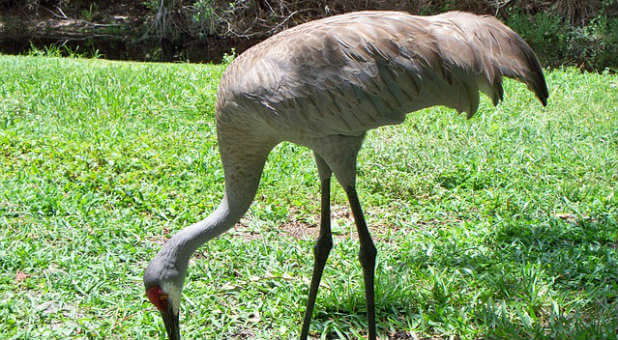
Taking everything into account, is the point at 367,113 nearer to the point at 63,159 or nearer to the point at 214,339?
the point at 214,339

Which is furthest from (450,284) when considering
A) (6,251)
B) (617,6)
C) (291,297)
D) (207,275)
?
(617,6)

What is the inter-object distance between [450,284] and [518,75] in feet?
4.12

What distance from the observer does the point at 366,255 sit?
327 cm

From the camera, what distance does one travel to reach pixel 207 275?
12.5ft

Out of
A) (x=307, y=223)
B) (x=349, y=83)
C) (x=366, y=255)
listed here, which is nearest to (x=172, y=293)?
(x=366, y=255)

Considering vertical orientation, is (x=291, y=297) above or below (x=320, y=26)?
below

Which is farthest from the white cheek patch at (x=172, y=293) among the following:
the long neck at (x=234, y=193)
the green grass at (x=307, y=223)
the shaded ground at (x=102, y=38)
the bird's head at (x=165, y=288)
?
the shaded ground at (x=102, y=38)

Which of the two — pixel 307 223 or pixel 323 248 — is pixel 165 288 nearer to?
pixel 323 248

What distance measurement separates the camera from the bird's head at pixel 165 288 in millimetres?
2865

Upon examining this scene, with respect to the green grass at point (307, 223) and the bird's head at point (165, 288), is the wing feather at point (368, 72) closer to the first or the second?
the bird's head at point (165, 288)

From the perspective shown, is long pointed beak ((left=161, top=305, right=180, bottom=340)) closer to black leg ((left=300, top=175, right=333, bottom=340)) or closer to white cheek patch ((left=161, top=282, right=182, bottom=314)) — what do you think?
white cheek patch ((left=161, top=282, right=182, bottom=314))

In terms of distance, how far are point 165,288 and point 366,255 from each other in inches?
41.3


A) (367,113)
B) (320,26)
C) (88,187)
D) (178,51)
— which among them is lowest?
(178,51)

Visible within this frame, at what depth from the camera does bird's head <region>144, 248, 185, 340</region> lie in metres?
2.87
